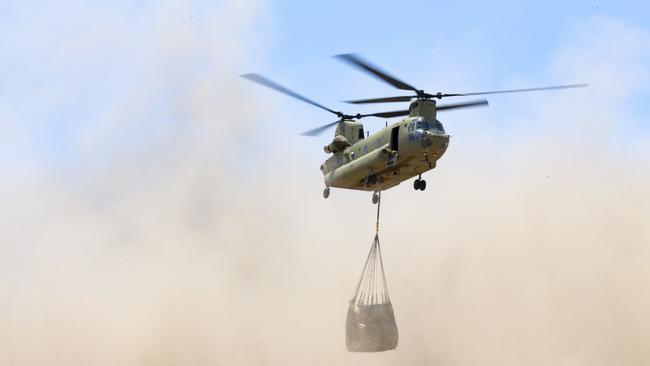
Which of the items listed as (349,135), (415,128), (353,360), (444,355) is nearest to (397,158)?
(415,128)

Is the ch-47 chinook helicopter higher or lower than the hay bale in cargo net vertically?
higher

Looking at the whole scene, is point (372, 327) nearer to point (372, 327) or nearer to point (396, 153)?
point (372, 327)

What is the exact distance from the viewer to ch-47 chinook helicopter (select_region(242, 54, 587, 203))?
3547cm

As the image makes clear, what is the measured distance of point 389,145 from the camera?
37000 millimetres

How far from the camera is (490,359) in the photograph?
104188 mm

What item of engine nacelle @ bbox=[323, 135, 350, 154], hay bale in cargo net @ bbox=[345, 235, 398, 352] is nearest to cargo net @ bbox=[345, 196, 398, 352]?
hay bale in cargo net @ bbox=[345, 235, 398, 352]

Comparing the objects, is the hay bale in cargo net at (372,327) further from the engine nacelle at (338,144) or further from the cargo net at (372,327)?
the engine nacelle at (338,144)

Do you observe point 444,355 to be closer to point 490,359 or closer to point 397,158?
point 490,359

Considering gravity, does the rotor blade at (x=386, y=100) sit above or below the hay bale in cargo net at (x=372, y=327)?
above

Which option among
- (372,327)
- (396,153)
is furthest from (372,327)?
(396,153)

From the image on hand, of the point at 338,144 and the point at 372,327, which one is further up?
the point at 338,144

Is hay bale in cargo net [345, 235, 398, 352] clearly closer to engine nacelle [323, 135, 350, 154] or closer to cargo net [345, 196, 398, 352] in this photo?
cargo net [345, 196, 398, 352]

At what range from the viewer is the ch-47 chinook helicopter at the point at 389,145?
3547 centimetres

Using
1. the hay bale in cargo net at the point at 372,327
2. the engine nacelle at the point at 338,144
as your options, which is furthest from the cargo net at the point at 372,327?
the engine nacelle at the point at 338,144
